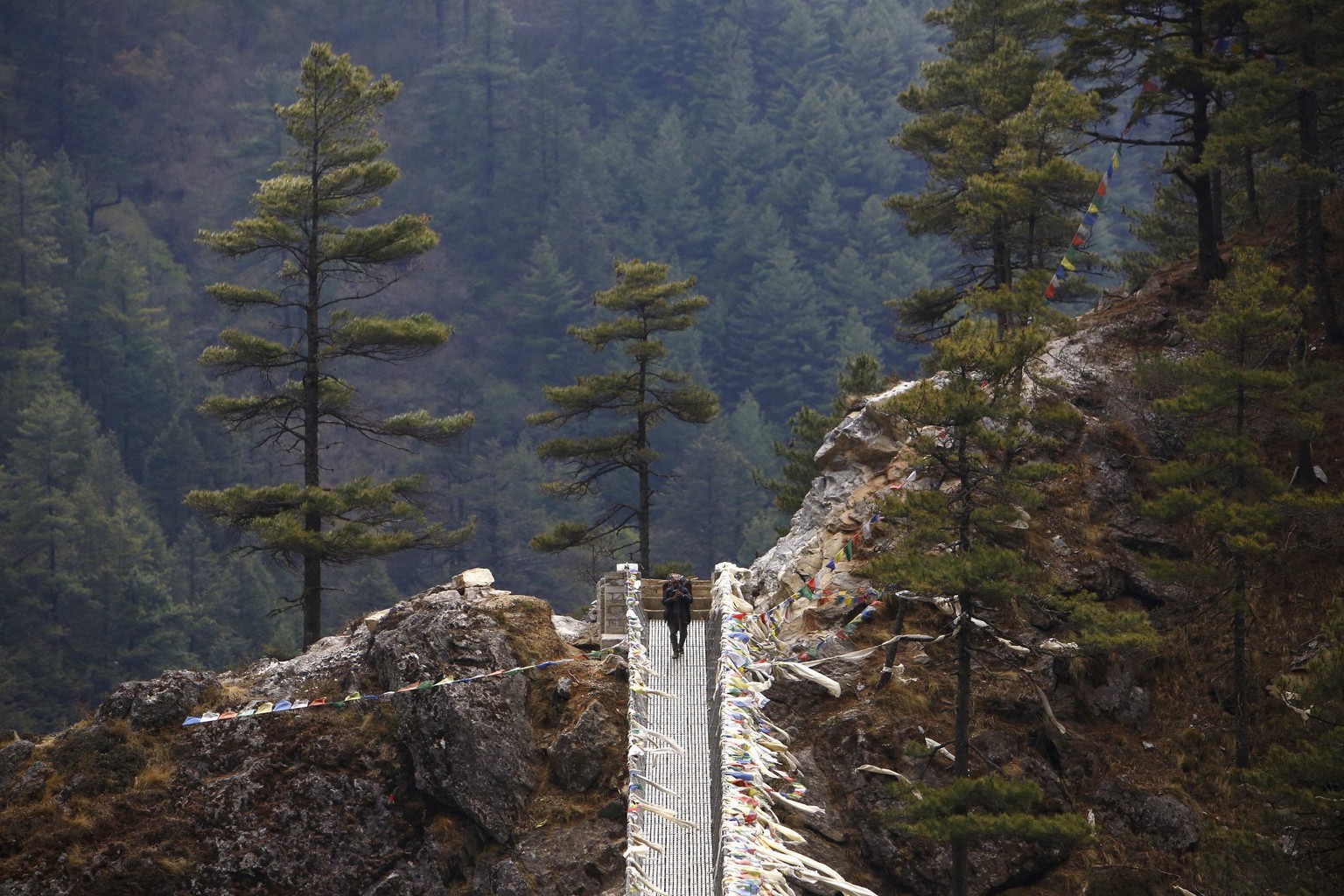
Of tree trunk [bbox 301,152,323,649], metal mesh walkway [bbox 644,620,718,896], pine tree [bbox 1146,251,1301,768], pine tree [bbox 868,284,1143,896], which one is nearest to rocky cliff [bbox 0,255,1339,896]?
metal mesh walkway [bbox 644,620,718,896]

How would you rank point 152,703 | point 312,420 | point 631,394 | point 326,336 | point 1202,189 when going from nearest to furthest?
point 152,703 → point 1202,189 → point 312,420 → point 326,336 → point 631,394

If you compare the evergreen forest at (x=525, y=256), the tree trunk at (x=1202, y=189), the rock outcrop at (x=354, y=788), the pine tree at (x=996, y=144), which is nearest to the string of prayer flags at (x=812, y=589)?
the rock outcrop at (x=354, y=788)

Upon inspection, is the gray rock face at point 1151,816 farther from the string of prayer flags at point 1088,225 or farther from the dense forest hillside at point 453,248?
the dense forest hillside at point 453,248

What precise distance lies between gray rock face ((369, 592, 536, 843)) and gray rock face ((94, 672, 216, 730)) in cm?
302

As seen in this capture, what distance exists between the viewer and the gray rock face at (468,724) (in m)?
20.5

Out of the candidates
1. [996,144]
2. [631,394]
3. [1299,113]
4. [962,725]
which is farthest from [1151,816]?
[631,394]

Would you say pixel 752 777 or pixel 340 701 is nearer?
pixel 752 777

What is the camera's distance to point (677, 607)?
21.8 m

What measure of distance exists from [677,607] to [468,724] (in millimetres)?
3606

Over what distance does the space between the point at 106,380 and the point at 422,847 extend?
78.7 m

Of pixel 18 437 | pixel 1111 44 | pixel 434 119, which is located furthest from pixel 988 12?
pixel 434 119

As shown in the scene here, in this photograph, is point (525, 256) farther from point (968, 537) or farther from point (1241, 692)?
point (968, 537)

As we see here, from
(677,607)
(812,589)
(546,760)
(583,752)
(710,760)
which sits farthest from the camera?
(812,589)

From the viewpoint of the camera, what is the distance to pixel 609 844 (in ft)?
64.3
